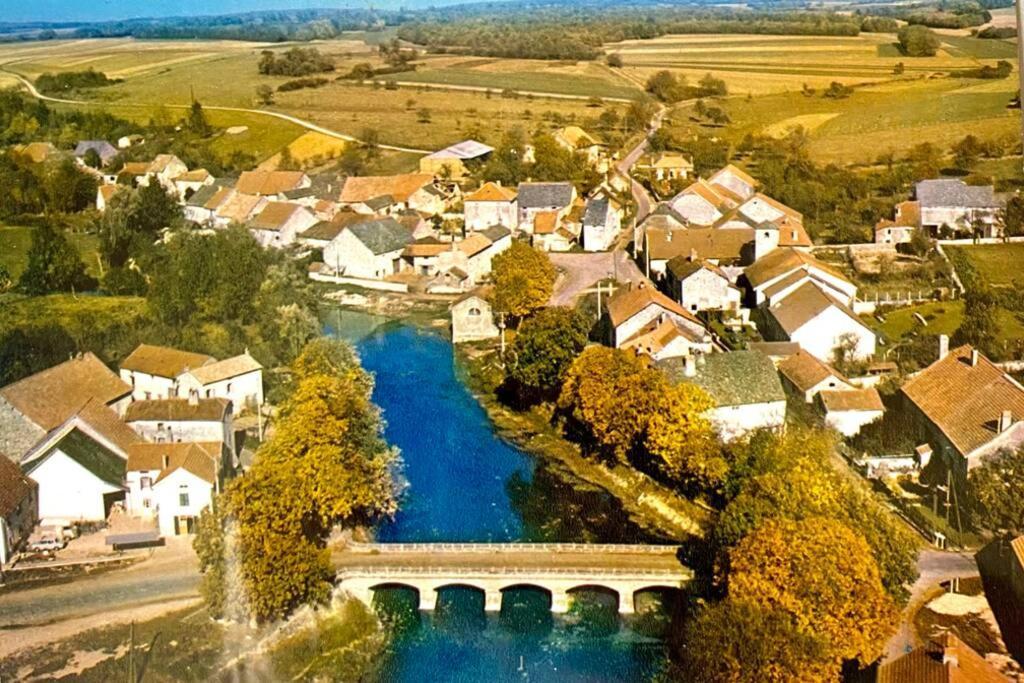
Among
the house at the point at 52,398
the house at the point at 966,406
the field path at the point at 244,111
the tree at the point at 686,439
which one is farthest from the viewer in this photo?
the field path at the point at 244,111

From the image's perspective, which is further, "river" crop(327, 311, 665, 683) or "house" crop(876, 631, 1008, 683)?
"river" crop(327, 311, 665, 683)

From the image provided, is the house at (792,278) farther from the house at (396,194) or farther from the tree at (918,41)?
the house at (396,194)

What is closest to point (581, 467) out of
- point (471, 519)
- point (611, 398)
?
point (611, 398)

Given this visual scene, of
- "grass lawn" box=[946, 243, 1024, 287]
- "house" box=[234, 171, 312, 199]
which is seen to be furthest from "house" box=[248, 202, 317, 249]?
"grass lawn" box=[946, 243, 1024, 287]

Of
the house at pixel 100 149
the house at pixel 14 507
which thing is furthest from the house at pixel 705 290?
the house at pixel 14 507

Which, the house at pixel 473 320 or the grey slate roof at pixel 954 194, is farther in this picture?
the grey slate roof at pixel 954 194

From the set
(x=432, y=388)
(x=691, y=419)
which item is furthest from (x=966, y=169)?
(x=432, y=388)

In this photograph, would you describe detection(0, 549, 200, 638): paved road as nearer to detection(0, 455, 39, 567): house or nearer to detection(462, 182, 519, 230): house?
detection(0, 455, 39, 567): house
